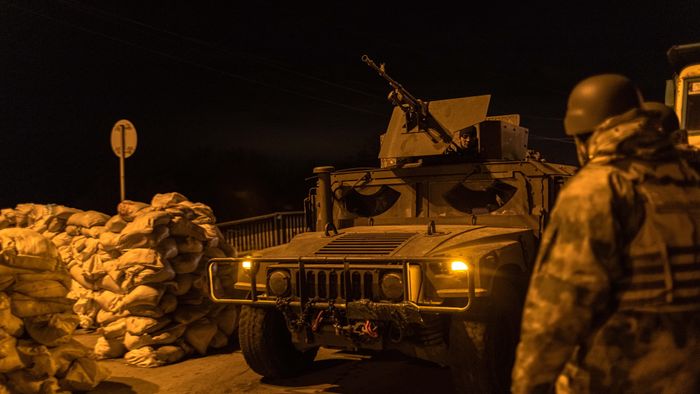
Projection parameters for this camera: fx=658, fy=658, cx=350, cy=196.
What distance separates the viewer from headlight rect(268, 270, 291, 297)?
15.8ft

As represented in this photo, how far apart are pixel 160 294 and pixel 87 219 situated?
7.92 ft

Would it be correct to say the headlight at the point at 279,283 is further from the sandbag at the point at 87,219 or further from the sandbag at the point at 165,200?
the sandbag at the point at 87,219

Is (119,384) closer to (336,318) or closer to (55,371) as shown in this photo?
(55,371)

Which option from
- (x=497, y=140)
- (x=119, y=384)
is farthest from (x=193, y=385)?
(x=497, y=140)

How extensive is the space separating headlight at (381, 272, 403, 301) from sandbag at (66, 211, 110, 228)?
485cm

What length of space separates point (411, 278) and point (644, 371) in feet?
8.36

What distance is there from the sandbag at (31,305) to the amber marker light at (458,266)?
2995 millimetres

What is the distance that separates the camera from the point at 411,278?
428 centimetres

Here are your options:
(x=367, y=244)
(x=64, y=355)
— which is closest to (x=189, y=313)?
(x=64, y=355)

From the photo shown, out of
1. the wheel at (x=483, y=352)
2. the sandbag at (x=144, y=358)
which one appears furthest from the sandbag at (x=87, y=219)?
the wheel at (x=483, y=352)

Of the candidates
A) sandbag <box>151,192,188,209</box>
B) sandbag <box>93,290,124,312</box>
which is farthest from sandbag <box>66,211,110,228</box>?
sandbag <box>151,192,188,209</box>

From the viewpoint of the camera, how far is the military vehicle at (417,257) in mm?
4223

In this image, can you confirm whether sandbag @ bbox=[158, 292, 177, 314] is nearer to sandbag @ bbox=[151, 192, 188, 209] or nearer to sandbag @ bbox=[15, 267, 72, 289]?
sandbag @ bbox=[151, 192, 188, 209]

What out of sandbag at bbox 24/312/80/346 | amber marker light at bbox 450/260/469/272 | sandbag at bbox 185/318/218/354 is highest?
amber marker light at bbox 450/260/469/272
